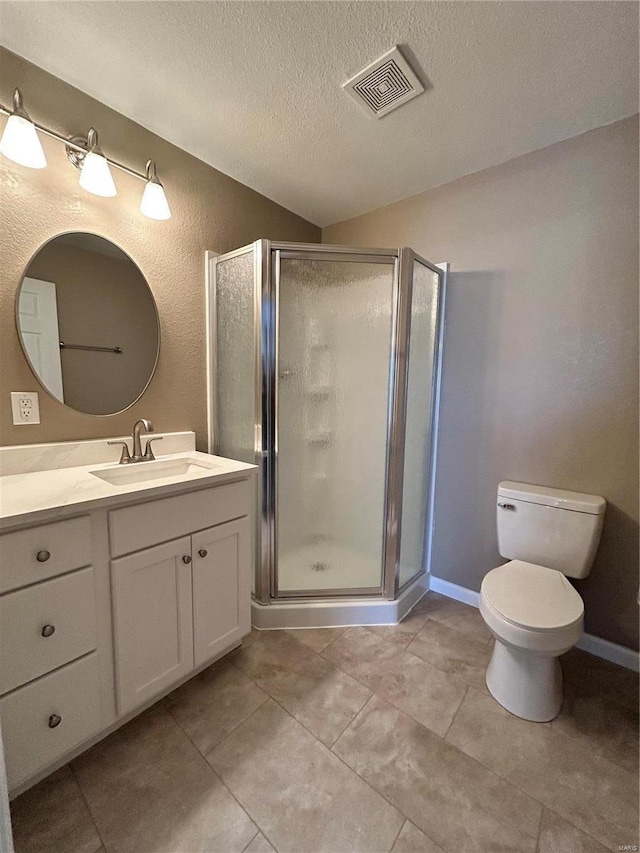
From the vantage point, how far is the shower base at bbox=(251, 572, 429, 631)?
1.79 metres

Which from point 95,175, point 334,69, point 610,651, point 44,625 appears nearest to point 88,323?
point 95,175

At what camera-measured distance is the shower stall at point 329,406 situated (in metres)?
1.73

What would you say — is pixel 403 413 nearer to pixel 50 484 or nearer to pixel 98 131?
pixel 50 484

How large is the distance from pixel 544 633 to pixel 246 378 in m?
1.61

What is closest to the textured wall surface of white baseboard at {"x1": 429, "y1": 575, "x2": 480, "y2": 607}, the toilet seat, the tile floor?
the tile floor

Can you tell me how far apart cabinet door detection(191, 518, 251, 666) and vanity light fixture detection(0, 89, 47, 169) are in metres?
1.42

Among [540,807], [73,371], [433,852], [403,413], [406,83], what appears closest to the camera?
[433,852]

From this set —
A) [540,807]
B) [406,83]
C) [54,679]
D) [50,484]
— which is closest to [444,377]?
[406,83]

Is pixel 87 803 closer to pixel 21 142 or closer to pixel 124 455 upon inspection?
pixel 124 455

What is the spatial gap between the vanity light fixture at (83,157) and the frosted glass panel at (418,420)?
1.25 meters

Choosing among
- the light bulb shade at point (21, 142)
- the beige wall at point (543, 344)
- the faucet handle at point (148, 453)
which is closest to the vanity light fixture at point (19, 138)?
the light bulb shade at point (21, 142)

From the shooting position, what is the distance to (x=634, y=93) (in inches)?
52.3

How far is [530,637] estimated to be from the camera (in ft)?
3.97

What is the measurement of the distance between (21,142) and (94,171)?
0.73 ft
